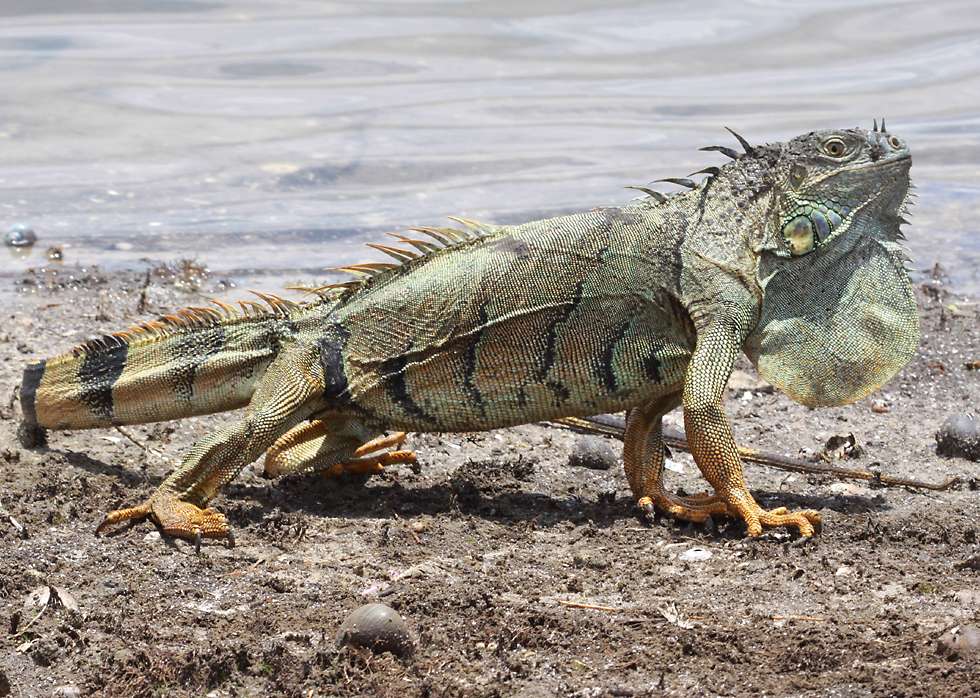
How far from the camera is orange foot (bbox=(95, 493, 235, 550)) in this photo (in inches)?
276

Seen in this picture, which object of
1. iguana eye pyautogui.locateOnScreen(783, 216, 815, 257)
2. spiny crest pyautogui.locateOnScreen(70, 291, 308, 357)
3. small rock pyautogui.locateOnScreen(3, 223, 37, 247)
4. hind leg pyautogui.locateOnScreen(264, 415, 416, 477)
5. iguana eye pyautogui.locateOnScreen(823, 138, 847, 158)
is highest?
iguana eye pyautogui.locateOnScreen(823, 138, 847, 158)

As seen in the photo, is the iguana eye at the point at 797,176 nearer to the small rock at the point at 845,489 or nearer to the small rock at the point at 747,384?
the small rock at the point at 845,489

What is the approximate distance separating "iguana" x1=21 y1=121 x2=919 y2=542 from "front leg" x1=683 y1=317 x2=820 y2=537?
0.01m

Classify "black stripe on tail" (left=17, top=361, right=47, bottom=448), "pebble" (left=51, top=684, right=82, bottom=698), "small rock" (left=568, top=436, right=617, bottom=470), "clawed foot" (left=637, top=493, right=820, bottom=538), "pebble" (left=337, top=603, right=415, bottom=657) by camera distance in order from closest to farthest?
1. "pebble" (left=51, top=684, right=82, bottom=698)
2. "pebble" (left=337, top=603, right=415, bottom=657)
3. "clawed foot" (left=637, top=493, right=820, bottom=538)
4. "black stripe on tail" (left=17, top=361, right=47, bottom=448)
5. "small rock" (left=568, top=436, right=617, bottom=470)

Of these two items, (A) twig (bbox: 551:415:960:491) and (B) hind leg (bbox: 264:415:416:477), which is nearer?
(B) hind leg (bbox: 264:415:416:477)

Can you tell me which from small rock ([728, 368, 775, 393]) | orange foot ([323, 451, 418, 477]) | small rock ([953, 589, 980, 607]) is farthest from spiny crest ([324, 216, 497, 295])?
small rock ([953, 589, 980, 607])

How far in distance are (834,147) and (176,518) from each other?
12.6ft

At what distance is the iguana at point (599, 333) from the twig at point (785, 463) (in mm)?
661

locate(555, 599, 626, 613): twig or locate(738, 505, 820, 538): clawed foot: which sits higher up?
locate(738, 505, 820, 538): clawed foot

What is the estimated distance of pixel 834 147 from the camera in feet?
24.7

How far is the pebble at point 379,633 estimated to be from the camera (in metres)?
5.62

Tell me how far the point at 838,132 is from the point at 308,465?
3.34m

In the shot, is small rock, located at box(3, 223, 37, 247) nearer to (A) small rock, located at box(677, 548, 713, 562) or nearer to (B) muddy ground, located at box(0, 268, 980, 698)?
(B) muddy ground, located at box(0, 268, 980, 698)

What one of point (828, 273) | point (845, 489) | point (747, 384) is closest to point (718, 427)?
point (828, 273)
